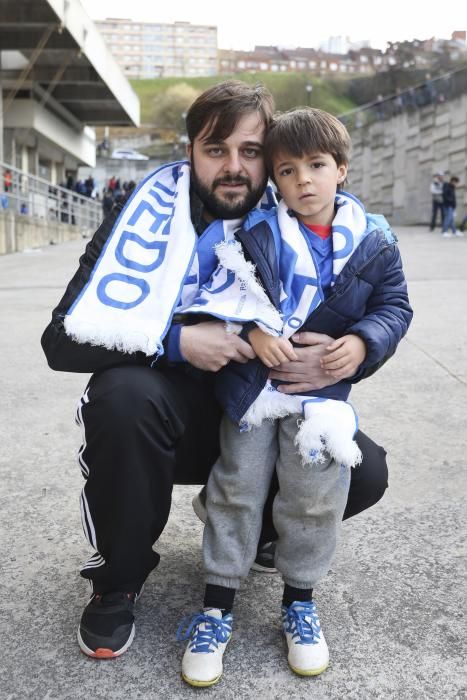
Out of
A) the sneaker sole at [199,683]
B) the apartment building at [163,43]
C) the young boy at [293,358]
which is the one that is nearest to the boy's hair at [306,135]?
the young boy at [293,358]

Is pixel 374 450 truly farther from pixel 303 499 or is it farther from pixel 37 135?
pixel 37 135

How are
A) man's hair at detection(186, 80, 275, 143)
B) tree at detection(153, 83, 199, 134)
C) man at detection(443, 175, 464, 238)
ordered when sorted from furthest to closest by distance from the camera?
1. tree at detection(153, 83, 199, 134)
2. man at detection(443, 175, 464, 238)
3. man's hair at detection(186, 80, 275, 143)

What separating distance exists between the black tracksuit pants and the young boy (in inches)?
5.5

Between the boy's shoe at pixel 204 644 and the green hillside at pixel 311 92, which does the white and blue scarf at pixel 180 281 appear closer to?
the boy's shoe at pixel 204 644

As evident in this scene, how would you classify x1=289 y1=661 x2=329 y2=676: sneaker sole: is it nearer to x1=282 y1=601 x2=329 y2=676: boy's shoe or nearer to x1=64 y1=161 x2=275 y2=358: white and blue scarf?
x1=282 y1=601 x2=329 y2=676: boy's shoe

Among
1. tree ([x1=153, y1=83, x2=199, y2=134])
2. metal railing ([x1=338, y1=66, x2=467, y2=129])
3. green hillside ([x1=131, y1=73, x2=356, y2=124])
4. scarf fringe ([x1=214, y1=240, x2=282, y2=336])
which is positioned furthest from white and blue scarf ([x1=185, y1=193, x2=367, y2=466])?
tree ([x1=153, y1=83, x2=199, y2=134])

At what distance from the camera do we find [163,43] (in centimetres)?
12362

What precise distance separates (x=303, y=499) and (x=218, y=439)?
33 centimetres

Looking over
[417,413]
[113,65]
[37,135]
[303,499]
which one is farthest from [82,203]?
[303,499]

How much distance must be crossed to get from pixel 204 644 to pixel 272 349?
2.23 feet

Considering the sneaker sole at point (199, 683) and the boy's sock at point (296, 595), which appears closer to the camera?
the sneaker sole at point (199, 683)

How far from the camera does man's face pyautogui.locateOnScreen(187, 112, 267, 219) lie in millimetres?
1884

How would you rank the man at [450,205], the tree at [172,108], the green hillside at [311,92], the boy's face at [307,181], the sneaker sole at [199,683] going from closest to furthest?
the sneaker sole at [199,683] < the boy's face at [307,181] < the man at [450,205] < the green hillside at [311,92] < the tree at [172,108]

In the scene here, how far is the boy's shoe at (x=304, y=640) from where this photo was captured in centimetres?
161
